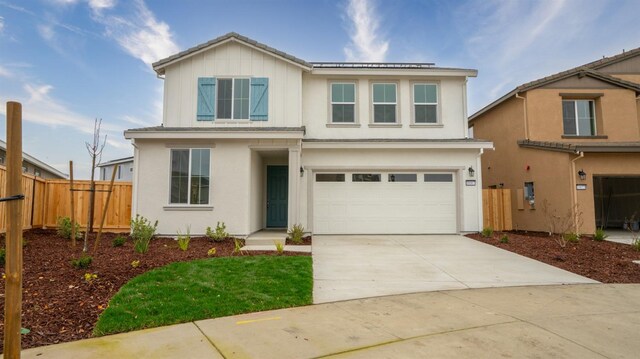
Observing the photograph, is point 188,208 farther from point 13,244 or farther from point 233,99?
point 13,244

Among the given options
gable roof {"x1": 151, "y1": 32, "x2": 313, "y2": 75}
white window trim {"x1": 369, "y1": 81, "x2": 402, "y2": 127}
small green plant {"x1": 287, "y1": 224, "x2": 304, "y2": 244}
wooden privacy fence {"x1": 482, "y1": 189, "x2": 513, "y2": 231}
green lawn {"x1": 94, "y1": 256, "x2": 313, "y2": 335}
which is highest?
Answer: gable roof {"x1": 151, "y1": 32, "x2": 313, "y2": 75}

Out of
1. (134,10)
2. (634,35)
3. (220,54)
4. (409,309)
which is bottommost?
(409,309)

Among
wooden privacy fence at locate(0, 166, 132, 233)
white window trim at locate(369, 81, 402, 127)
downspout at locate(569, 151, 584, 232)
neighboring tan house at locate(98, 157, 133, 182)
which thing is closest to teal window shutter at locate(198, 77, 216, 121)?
wooden privacy fence at locate(0, 166, 132, 233)

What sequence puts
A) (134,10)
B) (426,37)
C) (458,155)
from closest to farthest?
(134,10) → (458,155) → (426,37)

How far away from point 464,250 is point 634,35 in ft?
52.4

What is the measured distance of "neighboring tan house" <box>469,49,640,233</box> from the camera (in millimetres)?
12570

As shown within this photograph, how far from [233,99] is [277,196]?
158 inches

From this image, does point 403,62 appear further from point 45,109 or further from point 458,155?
point 45,109

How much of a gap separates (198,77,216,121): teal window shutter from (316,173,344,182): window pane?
4.14m

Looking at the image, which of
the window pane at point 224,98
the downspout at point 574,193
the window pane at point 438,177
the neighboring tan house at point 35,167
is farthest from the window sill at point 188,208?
the downspout at point 574,193

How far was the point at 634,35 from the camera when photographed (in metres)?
17.0

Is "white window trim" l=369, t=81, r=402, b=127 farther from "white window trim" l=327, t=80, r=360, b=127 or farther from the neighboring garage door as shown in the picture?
the neighboring garage door

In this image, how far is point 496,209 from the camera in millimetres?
13508

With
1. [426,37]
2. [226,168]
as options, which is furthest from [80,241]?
[426,37]
